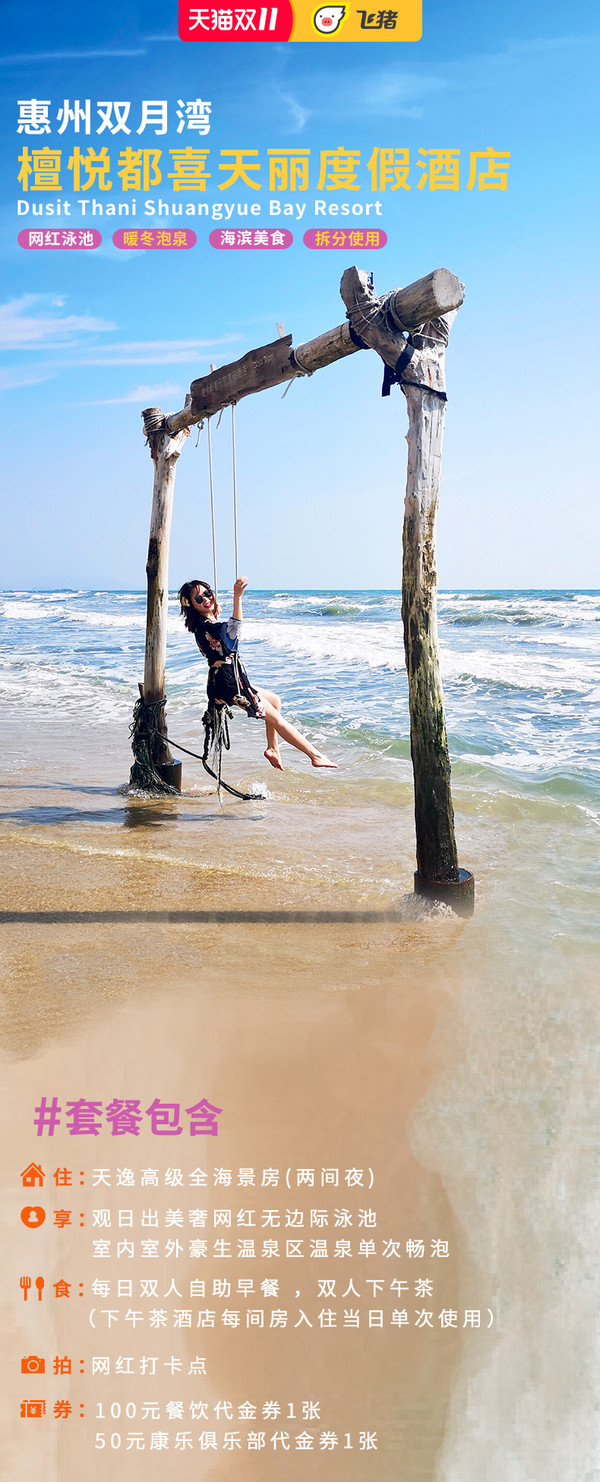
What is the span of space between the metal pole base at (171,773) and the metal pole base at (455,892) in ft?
9.98

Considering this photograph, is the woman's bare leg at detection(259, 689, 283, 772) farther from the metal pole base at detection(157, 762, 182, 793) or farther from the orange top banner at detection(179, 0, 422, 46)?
the orange top banner at detection(179, 0, 422, 46)

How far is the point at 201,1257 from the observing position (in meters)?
2.14

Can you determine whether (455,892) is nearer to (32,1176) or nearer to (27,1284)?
(32,1176)

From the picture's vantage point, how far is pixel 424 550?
4.23 metres

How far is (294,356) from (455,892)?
121 inches

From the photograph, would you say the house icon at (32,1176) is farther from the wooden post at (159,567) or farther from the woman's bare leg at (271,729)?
the wooden post at (159,567)

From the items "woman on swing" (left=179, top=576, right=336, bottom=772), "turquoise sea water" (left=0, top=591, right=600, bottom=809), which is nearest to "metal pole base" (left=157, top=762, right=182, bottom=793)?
"woman on swing" (left=179, top=576, right=336, bottom=772)

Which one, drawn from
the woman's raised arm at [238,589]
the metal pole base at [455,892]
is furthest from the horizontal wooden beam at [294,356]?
the metal pole base at [455,892]

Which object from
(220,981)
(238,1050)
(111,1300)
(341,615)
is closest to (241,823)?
(220,981)

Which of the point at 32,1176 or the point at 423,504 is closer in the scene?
the point at 32,1176

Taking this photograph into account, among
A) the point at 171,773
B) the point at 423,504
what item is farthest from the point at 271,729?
the point at 423,504

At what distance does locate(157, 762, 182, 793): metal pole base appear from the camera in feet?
22.8

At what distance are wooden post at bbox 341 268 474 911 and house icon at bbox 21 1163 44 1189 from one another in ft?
8.07

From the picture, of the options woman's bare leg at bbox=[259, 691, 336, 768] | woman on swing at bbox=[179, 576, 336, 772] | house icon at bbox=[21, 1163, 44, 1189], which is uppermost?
woman on swing at bbox=[179, 576, 336, 772]
